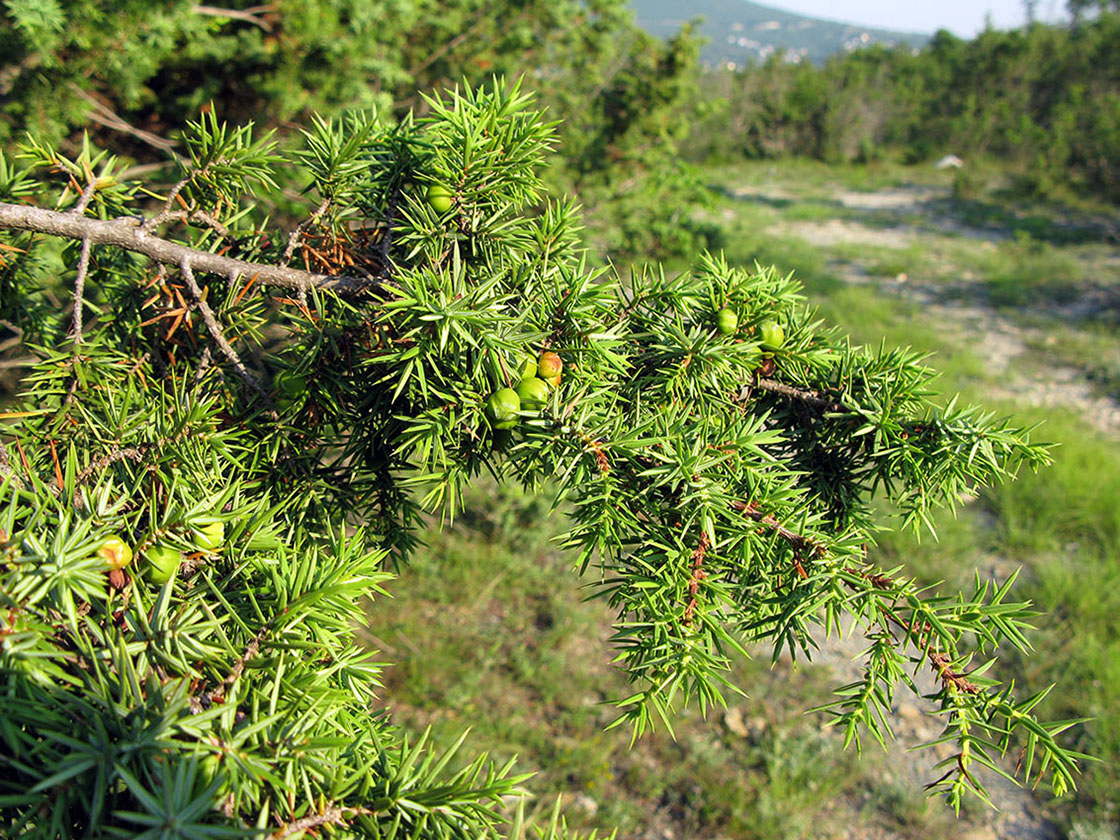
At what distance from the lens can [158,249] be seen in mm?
991

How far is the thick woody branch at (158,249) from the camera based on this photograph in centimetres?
97

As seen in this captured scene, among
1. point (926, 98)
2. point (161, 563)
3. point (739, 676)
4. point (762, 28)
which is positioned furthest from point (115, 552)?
point (762, 28)

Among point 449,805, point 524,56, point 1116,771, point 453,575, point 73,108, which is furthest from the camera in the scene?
point 524,56

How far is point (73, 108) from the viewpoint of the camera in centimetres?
269

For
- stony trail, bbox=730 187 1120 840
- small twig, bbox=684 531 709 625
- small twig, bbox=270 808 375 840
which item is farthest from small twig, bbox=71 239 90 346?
stony trail, bbox=730 187 1120 840

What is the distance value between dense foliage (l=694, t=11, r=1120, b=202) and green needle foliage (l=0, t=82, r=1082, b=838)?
2214 cm

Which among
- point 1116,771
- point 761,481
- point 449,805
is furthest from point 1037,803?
point 449,805

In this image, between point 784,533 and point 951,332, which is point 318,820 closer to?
point 784,533

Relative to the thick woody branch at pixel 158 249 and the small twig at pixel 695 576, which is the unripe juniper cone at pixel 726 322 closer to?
the small twig at pixel 695 576

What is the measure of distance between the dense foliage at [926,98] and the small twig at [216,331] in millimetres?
22333

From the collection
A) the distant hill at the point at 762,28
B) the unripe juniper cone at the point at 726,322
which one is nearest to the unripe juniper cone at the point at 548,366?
the unripe juniper cone at the point at 726,322

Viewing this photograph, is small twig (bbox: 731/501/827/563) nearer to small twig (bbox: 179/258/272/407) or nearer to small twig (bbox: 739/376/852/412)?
small twig (bbox: 739/376/852/412)

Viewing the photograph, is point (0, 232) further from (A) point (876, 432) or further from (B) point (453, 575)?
(B) point (453, 575)

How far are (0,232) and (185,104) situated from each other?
318cm
